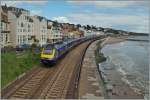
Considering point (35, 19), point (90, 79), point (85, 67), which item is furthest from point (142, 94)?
point (35, 19)

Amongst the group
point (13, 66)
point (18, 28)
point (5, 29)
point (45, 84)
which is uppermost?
point (18, 28)

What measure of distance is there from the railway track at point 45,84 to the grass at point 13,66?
1017 mm

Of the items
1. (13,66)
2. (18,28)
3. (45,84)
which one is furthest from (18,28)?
(45,84)

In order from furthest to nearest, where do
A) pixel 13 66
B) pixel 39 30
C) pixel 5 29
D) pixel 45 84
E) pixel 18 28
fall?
pixel 39 30 < pixel 18 28 < pixel 5 29 < pixel 13 66 < pixel 45 84

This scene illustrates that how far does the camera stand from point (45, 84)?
30.5 m

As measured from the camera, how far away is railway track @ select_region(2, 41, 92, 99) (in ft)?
87.1

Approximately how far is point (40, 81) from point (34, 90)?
3766 mm

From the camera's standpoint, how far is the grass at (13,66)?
31.8m

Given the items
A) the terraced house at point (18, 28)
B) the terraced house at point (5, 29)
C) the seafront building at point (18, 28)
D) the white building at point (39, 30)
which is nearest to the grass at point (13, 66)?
the terraced house at point (5, 29)

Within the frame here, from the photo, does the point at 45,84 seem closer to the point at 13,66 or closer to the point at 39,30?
the point at 13,66

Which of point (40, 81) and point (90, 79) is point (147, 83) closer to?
point (90, 79)

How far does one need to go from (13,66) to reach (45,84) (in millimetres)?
7811

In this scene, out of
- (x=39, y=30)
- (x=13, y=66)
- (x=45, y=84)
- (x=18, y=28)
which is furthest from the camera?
(x=39, y=30)

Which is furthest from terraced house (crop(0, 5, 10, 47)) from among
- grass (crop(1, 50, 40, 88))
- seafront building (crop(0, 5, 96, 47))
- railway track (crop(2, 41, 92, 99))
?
railway track (crop(2, 41, 92, 99))
